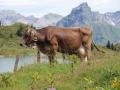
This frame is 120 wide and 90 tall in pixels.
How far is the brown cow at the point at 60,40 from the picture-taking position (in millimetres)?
20594

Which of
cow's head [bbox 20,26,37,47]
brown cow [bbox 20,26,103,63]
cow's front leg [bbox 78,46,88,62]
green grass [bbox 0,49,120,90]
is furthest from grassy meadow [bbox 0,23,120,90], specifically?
cow's front leg [bbox 78,46,88,62]

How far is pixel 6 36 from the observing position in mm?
177500

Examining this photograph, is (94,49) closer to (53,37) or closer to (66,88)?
(53,37)

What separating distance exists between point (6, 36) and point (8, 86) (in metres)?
165

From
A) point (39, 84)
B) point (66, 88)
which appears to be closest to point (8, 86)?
point (39, 84)

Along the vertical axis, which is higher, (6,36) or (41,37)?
(41,37)

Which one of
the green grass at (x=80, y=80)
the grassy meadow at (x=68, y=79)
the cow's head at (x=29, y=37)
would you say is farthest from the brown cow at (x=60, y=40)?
the green grass at (x=80, y=80)

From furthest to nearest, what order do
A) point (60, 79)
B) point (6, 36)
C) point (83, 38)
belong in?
1. point (6, 36)
2. point (83, 38)
3. point (60, 79)

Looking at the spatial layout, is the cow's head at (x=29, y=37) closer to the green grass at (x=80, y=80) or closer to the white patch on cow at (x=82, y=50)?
the white patch on cow at (x=82, y=50)

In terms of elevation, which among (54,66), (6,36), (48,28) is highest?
(48,28)

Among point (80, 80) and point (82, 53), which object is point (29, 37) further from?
point (80, 80)

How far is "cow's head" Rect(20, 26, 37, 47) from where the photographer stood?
826 inches

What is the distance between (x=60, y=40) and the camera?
21.5 meters

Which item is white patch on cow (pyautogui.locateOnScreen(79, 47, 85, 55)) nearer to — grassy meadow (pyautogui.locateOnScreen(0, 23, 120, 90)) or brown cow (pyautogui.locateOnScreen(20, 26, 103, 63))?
brown cow (pyautogui.locateOnScreen(20, 26, 103, 63))
